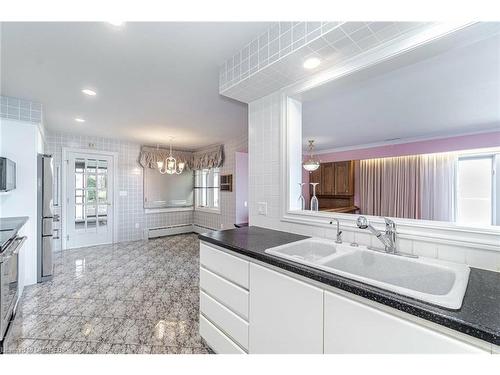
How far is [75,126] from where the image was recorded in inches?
162

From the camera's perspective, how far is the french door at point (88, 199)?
15.3 feet

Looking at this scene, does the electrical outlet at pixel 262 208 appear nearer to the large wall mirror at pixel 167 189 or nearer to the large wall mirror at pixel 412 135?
the large wall mirror at pixel 412 135

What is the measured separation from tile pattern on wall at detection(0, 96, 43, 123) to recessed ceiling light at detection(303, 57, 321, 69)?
351cm

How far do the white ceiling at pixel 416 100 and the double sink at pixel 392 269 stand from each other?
1.15 meters

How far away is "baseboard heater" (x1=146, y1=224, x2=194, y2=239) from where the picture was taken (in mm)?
5616

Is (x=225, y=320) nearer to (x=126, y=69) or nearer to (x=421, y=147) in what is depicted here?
(x=126, y=69)

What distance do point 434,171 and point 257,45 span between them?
4.71m

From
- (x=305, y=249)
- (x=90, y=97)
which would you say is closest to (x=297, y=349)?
(x=305, y=249)

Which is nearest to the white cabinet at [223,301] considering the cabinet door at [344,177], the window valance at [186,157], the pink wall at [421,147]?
the pink wall at [421,147]

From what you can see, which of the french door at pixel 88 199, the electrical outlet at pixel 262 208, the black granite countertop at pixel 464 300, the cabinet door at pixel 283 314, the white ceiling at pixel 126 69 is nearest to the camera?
the black granite countertop at pixel 464 300

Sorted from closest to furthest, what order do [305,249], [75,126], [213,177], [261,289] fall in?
1. [261,289]
2. [305,249]
3. [75,126]
4. [213,177]

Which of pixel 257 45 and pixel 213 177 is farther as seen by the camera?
pixel 213 177

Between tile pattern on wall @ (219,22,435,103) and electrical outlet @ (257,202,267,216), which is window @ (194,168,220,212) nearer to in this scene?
electrical outlet @ (257,202,267,216)
